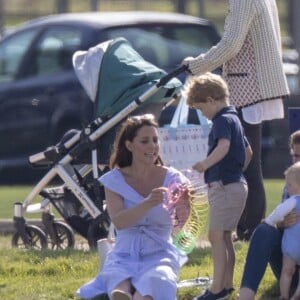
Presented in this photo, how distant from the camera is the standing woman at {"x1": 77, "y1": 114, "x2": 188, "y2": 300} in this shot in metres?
7.16

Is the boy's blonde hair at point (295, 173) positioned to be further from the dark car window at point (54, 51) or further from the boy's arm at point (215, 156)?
the dark car window at point (54, 51)

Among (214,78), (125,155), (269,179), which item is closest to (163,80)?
(214,78)

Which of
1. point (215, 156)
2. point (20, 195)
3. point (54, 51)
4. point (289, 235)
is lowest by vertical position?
point (20, 195)

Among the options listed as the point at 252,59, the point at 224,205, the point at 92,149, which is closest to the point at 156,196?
the point at 224,205

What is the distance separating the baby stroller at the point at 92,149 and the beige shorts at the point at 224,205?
1.77 meters

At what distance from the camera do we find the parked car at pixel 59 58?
14664mm

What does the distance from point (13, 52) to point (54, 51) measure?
52 centimetres

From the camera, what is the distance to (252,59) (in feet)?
31.0

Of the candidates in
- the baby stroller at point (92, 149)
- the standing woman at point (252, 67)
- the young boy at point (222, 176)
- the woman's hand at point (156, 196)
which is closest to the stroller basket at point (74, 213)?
the baby stroller at point (92, 149)

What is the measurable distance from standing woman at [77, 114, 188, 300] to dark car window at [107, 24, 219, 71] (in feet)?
23.1

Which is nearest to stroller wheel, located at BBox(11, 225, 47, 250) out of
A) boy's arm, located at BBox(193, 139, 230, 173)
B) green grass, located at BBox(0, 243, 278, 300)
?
green grass, located at BBox(0, 243, 278, 300)

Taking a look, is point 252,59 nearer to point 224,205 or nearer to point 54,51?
point 224,205

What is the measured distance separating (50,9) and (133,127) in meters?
17.7

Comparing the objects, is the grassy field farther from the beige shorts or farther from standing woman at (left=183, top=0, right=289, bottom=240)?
standing woman at (left=183, top=0, right=289, bottom=240)
